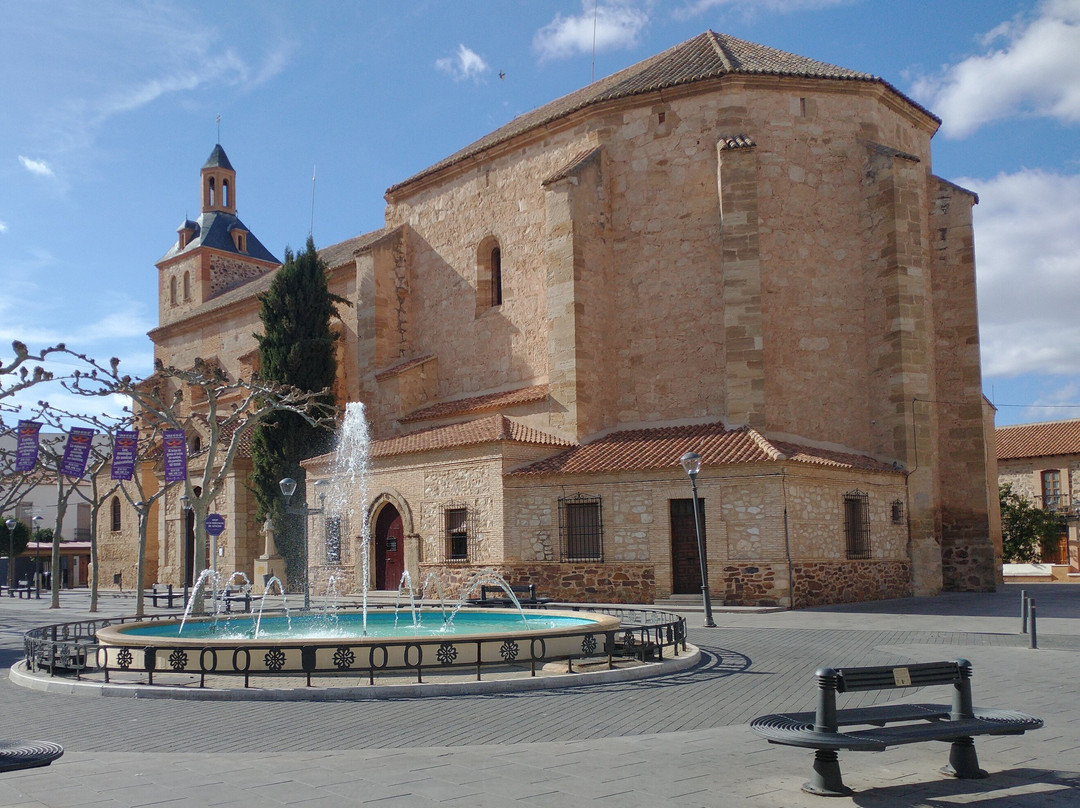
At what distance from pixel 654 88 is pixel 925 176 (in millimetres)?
8991

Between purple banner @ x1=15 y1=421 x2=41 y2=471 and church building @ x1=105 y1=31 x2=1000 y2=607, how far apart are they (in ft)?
28.7

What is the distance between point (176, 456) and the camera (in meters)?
22.8

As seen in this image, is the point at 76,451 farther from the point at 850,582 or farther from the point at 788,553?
the point at 850,582

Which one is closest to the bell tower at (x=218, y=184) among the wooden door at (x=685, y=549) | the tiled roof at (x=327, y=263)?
the tiled roof at (x=327, y=263)

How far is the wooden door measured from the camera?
23.3 metres

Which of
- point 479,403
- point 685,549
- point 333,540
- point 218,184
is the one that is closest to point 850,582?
point 685,549

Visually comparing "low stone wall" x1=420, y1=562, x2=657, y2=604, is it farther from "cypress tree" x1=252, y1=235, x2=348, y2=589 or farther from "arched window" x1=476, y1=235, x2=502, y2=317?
"cypress tree" x1=252, y1=235, x2=348, y2=589

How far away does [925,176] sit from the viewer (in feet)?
96.1

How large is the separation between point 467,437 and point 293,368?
11.0 metres

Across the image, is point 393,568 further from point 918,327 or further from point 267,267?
point 267,267

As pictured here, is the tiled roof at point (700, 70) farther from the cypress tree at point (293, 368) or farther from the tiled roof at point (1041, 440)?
the tiled roof at point (1041, 440)

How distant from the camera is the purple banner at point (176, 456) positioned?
2258 cm

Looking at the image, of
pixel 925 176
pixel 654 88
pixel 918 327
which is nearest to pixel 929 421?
pixel 918 327

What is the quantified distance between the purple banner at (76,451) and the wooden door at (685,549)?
14778mm
